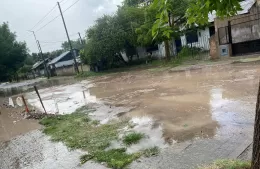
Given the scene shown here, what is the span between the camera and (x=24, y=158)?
23.1 feet

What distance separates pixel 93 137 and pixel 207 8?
536 cm

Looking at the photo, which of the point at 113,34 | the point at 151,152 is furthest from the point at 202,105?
the point at 113,34

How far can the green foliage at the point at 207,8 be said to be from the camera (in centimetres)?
262

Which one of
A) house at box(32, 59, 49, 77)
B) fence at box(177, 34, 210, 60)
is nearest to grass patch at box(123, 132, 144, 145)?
fence at box(177, 34, 210, 60)

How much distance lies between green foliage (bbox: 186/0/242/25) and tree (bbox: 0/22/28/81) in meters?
41.2

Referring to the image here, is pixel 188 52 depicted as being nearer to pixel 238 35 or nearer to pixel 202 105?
pixel 238 35

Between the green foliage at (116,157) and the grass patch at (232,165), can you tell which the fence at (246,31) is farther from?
the grass patch at (232,165)

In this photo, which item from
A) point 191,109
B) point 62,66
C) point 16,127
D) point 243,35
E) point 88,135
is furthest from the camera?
point 62,66

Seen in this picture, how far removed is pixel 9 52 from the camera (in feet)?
Result: 129

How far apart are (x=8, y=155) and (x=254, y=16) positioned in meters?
17.8

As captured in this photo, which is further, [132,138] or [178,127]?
[178,127]

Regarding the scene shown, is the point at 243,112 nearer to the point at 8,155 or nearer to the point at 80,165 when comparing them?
the point at 80,165

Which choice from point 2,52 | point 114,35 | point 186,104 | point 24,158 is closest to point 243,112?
point 186,104

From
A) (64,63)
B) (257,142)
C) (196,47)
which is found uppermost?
(257,142)
